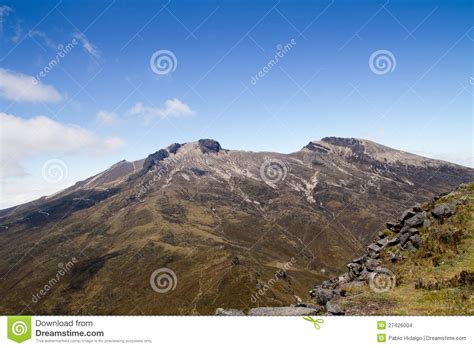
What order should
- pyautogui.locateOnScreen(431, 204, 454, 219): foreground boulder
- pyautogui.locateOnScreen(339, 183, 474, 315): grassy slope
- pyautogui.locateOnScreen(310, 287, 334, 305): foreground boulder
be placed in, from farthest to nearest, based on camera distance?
pyautogui.locateOnScreen(431, 204, 454, 219): foreground boulder < pyautogui.locateOnScreen(310, 287, 334, 305): foreground boulder < pyautogui.locateOnScreen(339, 183, 474, 315): grassy slope

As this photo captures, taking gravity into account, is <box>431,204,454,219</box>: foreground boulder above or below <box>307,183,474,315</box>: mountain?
above

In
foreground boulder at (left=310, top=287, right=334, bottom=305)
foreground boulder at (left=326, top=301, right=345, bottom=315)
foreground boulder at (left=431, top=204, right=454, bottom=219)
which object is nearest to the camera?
foreground boulder at (left=326, top=301, right=345, bottom=315)

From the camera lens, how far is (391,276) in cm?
2553

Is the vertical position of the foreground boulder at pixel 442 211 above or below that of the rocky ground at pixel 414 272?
above
